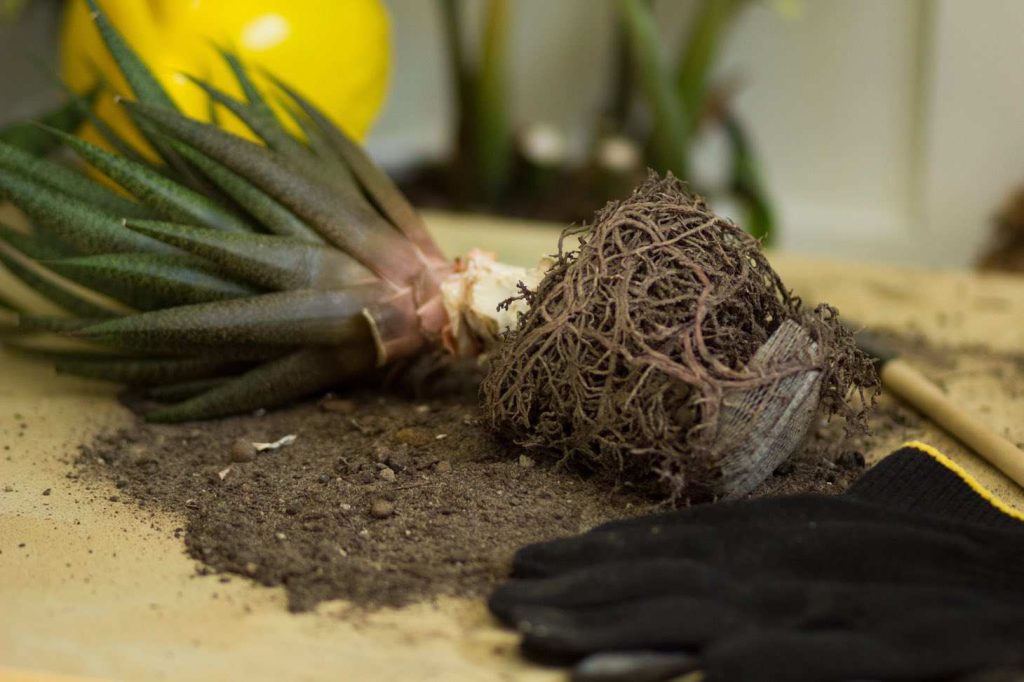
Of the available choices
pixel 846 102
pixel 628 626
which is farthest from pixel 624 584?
pixel 846 102

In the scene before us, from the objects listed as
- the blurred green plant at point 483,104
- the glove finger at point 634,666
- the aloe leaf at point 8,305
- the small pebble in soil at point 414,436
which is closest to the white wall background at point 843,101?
the blurred green plant at point 483,104

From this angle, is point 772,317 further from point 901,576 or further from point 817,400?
point 901,576

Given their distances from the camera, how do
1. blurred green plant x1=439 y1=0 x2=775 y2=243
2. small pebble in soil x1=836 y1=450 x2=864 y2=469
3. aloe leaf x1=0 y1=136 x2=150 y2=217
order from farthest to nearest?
1. blurred green plant x1=439 y1=0 x2=775 y2=243
2. aloe leaf x1=0 y1=136 x2=150 y2=217
3. small pebble in soil x1=836 y1=450 x2=864 y2=469

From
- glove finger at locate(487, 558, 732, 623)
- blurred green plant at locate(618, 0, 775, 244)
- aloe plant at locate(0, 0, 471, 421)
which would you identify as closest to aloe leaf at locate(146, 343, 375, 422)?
aloe plant at locate(0, 0, 471, 421)

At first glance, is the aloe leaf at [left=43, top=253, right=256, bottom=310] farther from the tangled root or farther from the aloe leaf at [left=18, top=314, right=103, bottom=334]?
the tangled root

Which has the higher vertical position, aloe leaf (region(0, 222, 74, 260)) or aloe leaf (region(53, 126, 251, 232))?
aloe leaf (region(53, 126, 251, 232))

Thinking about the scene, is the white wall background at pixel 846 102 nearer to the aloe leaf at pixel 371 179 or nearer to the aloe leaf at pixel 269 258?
the aloe leaf at pixel 371 179

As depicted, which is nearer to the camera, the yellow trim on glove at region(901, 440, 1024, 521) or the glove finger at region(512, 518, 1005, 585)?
the glove finger at region(512, 518, 1005, 585)

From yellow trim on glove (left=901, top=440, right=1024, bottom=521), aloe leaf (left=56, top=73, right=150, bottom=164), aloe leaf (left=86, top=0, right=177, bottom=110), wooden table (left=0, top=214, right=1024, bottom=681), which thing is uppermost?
aloe leaf (left=86, top=0, right=177, bottom=110)
